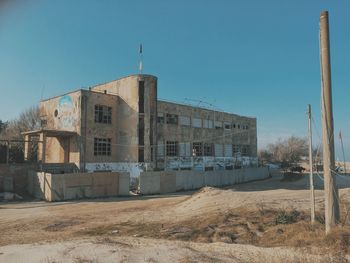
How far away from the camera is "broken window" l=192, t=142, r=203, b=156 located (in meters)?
46.7

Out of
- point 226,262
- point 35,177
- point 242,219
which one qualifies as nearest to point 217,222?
point 242,219

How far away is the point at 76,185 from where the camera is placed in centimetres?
2886

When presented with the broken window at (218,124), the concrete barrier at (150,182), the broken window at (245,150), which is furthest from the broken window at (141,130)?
the broken window at (245,150)

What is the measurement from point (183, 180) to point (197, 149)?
408 inches

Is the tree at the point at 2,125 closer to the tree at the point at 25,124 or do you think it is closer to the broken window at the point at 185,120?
the tree at the point at 25,124

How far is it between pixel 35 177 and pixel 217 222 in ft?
67.5

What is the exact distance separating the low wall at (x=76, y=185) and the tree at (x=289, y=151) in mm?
70854

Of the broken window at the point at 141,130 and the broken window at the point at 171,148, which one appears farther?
the broken window at the point at 171,148

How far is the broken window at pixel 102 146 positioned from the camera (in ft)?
120

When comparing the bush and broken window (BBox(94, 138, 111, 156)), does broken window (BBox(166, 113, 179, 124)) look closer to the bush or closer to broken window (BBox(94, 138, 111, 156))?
broken window (BBox(94, 138, 111, 156))

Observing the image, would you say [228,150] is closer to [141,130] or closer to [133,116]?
[141,130]

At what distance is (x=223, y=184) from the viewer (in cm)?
4391

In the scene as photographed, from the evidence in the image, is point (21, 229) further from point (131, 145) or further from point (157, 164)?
point (157, 164)

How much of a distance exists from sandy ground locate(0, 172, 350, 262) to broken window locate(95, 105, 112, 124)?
12.9 m
